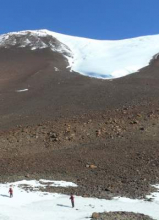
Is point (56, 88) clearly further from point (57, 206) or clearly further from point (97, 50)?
point (97, 50)

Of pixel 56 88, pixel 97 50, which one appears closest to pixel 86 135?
pixel 56 88

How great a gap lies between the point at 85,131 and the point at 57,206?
10134 millimetres

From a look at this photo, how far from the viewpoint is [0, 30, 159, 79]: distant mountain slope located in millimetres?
51247

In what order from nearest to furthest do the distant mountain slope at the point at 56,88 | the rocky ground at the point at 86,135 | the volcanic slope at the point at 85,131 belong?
the rocky ground at the point at 86,135
the volcanic slope at the point at 85,131
the distant mountain slope at the point at 56,88

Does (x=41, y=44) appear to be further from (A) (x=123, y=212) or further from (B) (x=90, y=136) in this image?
(A) (x=123, y=212)

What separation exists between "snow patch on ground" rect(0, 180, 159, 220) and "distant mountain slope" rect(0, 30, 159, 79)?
3193 cm

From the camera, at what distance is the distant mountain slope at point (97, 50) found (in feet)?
168

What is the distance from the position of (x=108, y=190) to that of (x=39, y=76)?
99.6ft

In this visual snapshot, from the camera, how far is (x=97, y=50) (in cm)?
7069

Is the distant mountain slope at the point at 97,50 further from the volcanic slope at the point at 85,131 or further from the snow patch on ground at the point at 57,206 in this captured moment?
the snow patch on ground at the point at 57,206

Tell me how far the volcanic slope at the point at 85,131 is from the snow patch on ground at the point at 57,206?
3.52 ft

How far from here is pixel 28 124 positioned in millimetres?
27766

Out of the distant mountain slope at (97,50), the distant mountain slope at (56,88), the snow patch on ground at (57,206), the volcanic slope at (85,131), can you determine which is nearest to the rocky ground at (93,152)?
the volcanic slope at (85,131)

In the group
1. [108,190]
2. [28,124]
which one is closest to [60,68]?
[28,124]
